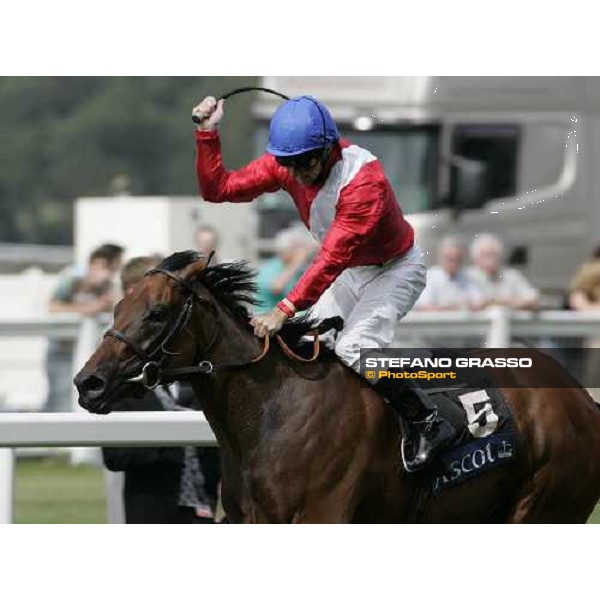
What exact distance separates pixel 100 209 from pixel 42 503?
342 centimetres

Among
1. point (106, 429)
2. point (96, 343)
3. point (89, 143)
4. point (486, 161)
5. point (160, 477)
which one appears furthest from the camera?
point (89, 143)

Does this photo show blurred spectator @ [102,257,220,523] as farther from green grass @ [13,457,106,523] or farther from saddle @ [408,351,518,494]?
green grass @ [13,457,106,523]

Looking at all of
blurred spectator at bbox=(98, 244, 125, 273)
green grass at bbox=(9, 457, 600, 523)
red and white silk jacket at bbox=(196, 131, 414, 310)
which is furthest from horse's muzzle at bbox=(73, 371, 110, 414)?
blurred spectator at bbox=(98, 244, 125, 273)

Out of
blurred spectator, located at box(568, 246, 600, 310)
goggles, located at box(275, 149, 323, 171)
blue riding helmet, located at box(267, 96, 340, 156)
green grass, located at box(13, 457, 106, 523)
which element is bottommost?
green grass, located at box(13, 457, 106, 523)

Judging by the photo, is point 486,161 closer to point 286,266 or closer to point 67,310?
point 286,266

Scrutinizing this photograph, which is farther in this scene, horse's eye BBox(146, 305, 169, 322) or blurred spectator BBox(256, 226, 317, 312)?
blurred spectator BBox(256, 226, 317, 312)

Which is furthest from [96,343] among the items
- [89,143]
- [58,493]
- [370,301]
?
[89,143]

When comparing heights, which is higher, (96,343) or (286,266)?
(286,266)

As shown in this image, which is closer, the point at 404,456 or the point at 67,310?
the point at 404,456

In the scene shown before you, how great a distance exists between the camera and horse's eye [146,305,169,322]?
5.45 metres

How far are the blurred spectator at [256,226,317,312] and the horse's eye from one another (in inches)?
191

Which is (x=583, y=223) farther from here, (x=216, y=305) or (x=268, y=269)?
(x=216, y=305)

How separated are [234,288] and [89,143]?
41.6ft

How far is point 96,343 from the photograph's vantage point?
38.0 ft
